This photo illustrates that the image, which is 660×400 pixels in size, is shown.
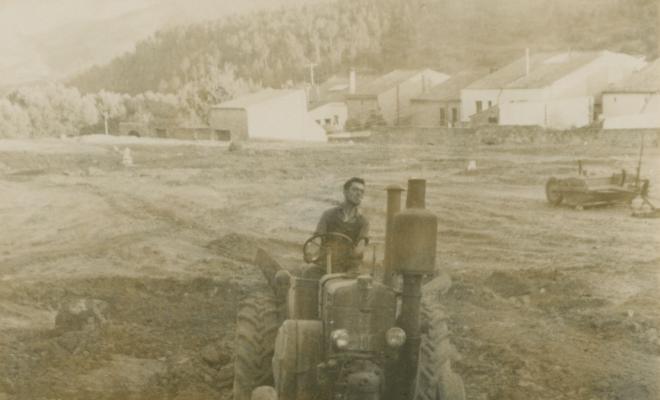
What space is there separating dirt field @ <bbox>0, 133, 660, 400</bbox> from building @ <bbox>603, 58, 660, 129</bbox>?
9.35ft

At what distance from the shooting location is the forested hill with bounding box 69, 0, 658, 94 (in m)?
21.9

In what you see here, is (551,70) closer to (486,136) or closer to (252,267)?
(486,136)

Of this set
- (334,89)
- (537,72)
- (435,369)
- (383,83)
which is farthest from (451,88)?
(435,369)

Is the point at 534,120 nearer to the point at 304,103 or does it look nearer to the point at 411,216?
the point at 304,103

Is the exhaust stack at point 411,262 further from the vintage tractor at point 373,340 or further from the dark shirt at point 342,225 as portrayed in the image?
the dark shirt at point 342,225

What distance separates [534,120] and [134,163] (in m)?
13.3

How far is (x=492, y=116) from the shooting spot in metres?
27.2

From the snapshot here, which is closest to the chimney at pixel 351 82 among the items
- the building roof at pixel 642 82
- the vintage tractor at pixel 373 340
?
the building roof at pixel 642 82

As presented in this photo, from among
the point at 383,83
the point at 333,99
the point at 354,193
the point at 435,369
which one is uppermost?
the point at 383,83

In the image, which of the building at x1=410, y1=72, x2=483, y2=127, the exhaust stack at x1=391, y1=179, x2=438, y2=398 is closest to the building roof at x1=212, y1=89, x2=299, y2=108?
the building at x1=410, y1=72, x2=483, y2=127

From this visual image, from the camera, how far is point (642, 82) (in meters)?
24.9

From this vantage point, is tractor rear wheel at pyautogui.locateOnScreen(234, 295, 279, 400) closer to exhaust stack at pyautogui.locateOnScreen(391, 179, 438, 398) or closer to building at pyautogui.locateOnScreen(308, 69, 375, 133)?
exhaust stack at pyautogui.locateOnScreen(391, 179, 438, 398)

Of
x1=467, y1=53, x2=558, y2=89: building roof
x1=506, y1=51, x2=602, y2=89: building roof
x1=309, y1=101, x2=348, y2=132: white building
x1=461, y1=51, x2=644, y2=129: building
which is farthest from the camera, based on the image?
x1=467, y1=53, x2=558, y2=89: building roof

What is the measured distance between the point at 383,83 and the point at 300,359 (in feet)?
81.8
